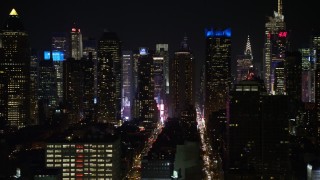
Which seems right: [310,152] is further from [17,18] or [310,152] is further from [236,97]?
[17,18]

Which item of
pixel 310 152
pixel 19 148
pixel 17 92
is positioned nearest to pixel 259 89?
pixel 310 152

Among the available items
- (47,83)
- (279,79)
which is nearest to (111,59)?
(47,83)

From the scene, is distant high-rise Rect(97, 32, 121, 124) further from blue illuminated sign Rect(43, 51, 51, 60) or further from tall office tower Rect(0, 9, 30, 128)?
tall office tower Rect(0, 9, 30, 128)

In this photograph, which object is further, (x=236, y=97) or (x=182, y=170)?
(x=236, y=97)

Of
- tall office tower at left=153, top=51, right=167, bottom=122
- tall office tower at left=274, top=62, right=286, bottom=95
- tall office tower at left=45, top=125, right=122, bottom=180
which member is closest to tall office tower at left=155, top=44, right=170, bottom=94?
tall office tower at left=153, top=51, right=167, bottom=122

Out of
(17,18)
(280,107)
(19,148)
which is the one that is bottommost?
(19,148)

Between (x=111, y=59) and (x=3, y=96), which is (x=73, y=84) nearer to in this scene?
(x=111, y=59)
